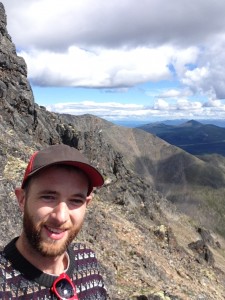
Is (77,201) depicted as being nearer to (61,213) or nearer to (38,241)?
(61,213)

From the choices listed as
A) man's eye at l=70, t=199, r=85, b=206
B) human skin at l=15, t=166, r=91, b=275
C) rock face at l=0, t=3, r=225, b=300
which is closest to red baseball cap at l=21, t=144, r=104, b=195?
human skin at l=15, t=166, r=91, b=275

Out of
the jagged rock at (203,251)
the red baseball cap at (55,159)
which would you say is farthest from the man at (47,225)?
the jagged rock at (203,251)

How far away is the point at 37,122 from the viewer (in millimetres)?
60812

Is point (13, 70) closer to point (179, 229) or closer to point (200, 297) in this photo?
point (200, 297)

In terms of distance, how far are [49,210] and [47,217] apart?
0.30 feet

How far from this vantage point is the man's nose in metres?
4.86

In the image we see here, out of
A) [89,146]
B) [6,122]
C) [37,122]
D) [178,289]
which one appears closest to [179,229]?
[89,146]

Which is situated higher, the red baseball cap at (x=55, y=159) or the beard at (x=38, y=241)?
the red baseball cap at (x=55, y=159)

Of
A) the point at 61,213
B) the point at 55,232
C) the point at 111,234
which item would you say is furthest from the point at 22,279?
the point at 111,234

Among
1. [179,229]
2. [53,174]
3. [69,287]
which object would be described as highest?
[53,174]

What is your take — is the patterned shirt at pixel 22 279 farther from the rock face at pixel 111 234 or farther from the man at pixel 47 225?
the rock face at pixel 111 234

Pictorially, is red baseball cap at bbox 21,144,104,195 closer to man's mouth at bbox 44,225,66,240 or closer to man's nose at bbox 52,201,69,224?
man's nose at bbox 52,201,69,224

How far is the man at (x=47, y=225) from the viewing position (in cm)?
468

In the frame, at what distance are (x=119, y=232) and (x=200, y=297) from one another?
871 centimetres
